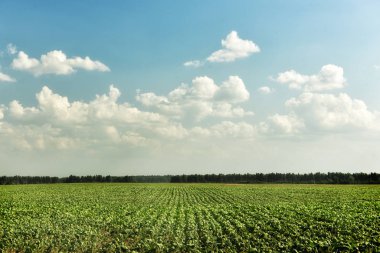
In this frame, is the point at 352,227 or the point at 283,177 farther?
the point at 283,177

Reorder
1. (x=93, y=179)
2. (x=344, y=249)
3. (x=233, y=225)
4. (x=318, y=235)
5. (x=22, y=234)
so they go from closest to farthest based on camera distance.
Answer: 1. (x=344, y=249)
2. (x=318, y=235)
3. (x=22, y=234)
4. (x=233, y=225)
5. (x=93, y=179)

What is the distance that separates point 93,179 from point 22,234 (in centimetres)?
16414

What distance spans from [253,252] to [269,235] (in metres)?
3.39

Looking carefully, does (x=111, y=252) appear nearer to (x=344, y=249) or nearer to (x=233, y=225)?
(x=233, y=225)

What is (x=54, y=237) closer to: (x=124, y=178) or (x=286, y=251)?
(x=286, y=251)

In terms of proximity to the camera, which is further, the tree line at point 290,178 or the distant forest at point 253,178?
the distant forest at point 253,178

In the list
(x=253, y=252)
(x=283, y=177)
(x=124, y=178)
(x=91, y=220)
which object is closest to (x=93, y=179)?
(x=124, y=178)

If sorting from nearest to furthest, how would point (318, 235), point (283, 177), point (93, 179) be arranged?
point (318, 235), point (283, 177), point (93, 179)

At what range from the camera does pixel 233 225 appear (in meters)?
26.3

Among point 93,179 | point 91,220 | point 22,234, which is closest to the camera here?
point 22,234

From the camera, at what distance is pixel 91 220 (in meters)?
28.8

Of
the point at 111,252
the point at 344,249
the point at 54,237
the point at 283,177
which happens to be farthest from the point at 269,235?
the point at 283,177

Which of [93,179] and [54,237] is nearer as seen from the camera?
[54,237]

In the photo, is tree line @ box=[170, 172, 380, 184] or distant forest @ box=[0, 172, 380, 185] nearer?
tree line @ box=[170, 172, 380, 184]
